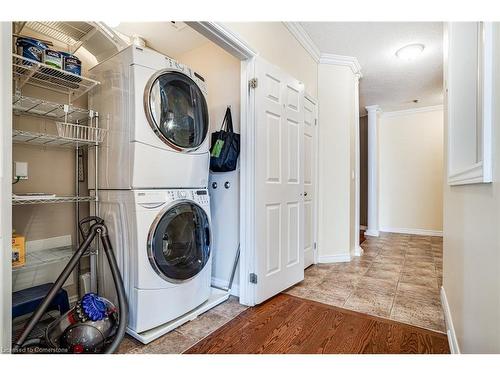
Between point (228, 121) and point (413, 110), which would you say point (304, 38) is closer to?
point (228, 121)

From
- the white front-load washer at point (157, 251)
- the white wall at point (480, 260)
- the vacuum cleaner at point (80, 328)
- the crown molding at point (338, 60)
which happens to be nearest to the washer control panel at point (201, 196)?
the white front-load washer at point (157, 251)

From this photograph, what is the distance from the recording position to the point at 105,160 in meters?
1.69

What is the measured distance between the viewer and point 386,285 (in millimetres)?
2324

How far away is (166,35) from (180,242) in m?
1.92

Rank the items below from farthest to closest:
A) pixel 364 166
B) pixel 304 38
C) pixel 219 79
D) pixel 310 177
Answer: pixel 364 166, pixel 310 177, pixel 304 38, pixel 219 79

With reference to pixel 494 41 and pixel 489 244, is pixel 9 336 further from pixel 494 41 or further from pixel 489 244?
pixel 494 41

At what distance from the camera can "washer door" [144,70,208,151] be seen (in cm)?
154

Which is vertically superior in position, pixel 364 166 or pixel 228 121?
pixel 228 121

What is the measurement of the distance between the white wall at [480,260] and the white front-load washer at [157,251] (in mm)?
1511

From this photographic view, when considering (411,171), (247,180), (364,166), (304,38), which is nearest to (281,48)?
(304,38)

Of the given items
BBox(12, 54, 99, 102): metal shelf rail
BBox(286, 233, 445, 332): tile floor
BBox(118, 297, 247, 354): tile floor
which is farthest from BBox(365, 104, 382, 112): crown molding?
BBox(12, 54, 99, 102): metal shelf rail

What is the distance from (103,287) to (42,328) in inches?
14.7

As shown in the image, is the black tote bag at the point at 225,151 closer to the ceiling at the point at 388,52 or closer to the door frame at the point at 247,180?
the door frame at the point at 247,180

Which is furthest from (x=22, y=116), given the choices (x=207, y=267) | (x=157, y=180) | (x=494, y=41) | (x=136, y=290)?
(x=494, y=41)
